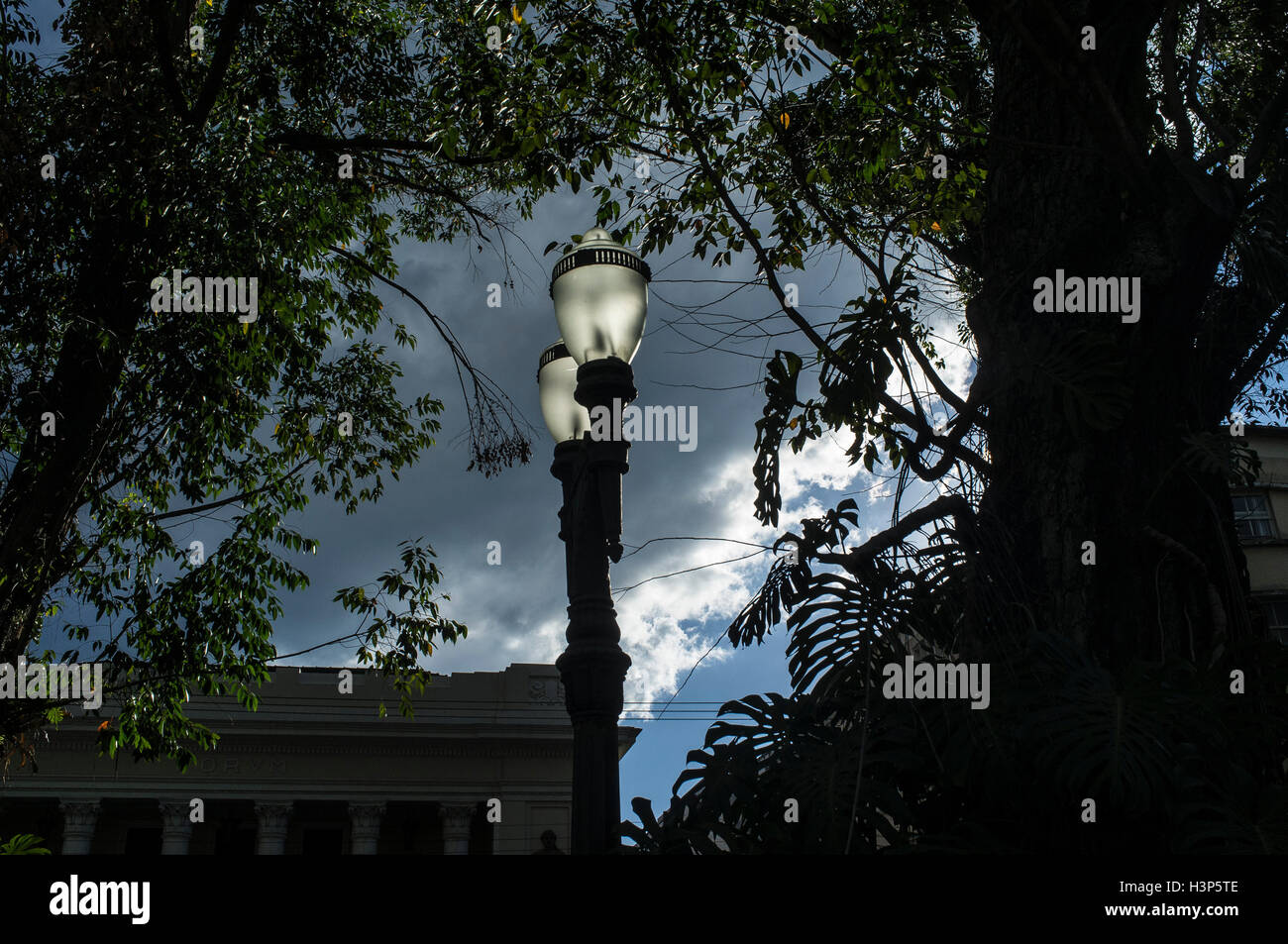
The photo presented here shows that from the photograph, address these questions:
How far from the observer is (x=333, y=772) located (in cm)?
2667

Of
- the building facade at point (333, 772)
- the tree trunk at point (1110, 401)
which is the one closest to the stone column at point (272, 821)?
the building facade at point (333, 772)

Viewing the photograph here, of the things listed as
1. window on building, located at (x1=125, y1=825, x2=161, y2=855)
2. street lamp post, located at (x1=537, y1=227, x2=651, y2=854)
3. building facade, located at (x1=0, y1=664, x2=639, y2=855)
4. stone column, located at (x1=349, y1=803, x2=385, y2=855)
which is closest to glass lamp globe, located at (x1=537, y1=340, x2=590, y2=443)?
street lamp post, located at (x1=537, y1=227, x2=651, y2=854)

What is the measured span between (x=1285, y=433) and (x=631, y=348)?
23.1 m

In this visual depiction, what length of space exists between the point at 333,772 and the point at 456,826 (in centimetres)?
366

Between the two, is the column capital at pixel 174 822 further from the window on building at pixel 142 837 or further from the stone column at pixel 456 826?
the stone column at pixel 456 826

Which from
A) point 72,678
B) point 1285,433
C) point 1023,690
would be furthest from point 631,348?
point 1285,433

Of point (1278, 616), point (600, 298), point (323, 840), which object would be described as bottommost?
point (323, 840)

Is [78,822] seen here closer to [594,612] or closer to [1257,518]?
[594,612]

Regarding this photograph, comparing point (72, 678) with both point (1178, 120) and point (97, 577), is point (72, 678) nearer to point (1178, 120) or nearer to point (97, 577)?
point (97, 577)

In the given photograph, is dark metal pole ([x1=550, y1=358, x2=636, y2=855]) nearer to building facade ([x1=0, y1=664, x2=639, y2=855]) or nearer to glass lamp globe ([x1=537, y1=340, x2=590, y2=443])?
glass lamp globe ([x1=537, y1=340, x2=590, y2=443])

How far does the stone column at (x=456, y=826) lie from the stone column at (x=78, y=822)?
8973 millimetres

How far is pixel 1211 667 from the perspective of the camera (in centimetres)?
272

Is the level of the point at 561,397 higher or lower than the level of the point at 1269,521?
lower

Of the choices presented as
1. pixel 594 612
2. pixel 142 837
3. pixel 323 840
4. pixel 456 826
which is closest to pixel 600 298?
pixel 594 612
